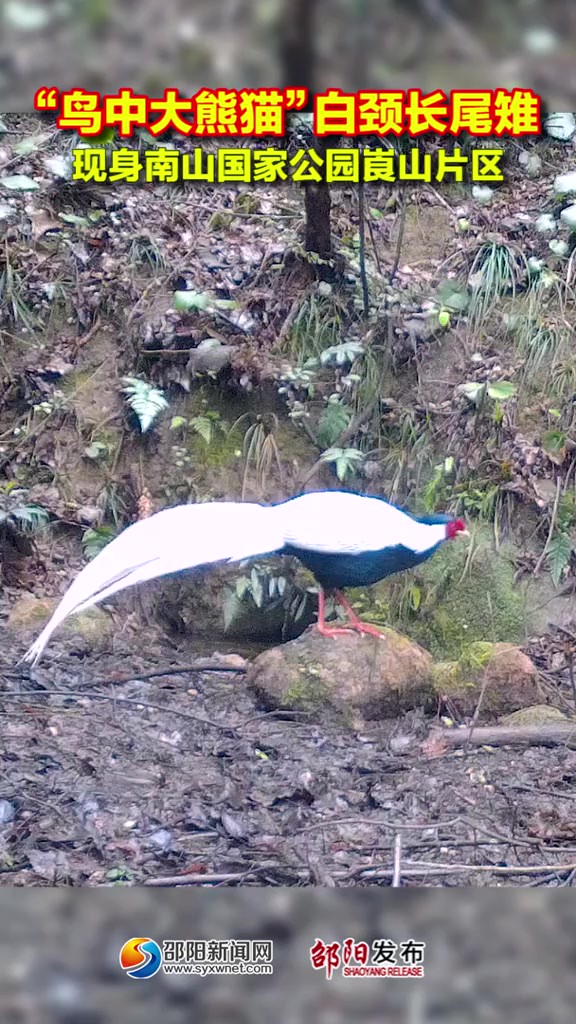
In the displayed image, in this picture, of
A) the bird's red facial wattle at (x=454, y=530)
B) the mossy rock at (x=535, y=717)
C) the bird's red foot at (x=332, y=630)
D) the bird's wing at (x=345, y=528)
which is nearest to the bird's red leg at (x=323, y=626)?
the bird's red foot at (x=332, y=630)

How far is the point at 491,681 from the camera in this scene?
2.64 metres

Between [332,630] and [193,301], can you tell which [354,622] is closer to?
[332,630]

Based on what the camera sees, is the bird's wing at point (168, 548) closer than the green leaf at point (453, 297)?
Yes

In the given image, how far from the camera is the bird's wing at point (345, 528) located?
2688 mm

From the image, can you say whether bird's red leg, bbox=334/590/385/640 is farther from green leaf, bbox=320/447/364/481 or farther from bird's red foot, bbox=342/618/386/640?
green leaf, bbox=320/447/364/481

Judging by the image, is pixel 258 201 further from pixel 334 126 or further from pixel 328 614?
pixel 328 614

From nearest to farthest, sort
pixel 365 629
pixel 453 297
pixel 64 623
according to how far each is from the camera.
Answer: pixel 64 623
pixel 365 629
pixel 453 297

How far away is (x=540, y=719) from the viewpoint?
264 cm

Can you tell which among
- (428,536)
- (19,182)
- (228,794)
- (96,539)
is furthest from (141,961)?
(19,182)

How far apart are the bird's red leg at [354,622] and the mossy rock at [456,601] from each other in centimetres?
3

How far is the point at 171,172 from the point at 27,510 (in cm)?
110

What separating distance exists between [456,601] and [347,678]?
0.41m

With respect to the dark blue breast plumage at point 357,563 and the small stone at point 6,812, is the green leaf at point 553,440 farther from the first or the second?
the small stone at point 6,812

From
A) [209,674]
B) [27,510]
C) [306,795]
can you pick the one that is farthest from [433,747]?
[27,510]
